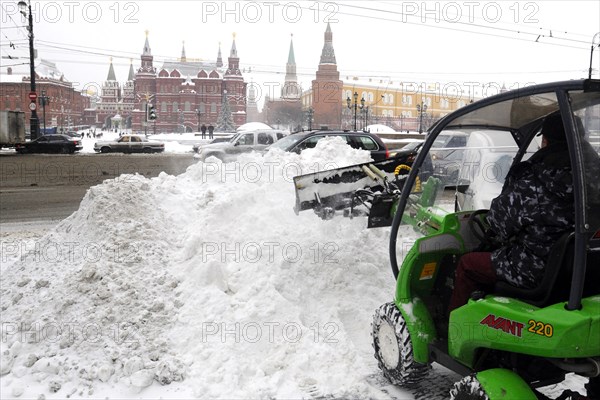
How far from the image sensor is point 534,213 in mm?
2777

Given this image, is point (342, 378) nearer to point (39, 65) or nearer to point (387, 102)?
point (387, 102)

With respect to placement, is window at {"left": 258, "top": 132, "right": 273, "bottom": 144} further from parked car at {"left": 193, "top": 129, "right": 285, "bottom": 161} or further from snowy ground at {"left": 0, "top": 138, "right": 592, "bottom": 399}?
snowy ground at {"left": 0, "top": 138, "right": 592, "bottom": 399}

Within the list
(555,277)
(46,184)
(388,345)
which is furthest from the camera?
(46,184)

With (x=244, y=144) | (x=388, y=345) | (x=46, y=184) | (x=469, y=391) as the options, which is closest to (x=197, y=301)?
(x=388, y=345)

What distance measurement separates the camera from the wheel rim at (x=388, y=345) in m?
3.85

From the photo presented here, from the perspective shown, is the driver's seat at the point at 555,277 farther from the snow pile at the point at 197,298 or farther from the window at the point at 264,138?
the window at the point at 264,138

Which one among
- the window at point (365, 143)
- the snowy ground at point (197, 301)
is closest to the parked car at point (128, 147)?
the window at point (365, 143)

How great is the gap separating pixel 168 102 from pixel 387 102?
38.3 metres

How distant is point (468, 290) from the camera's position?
3295 millimetres

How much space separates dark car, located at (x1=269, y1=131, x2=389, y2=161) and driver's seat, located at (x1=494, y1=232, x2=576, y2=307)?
11098 millimetres

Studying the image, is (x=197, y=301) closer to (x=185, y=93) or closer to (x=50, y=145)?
(x=50, y=145)

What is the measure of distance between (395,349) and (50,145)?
117ft

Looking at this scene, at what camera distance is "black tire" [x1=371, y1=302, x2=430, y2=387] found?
375cm

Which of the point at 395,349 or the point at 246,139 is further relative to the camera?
the point at 246,139
